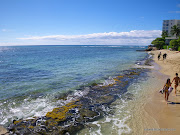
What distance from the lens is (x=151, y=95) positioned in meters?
11.9

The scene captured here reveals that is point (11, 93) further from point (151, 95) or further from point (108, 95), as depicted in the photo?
point (151, 95)

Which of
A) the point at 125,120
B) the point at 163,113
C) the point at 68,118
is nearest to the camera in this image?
the point at 125,120

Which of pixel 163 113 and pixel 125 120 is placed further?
pixel 163 113

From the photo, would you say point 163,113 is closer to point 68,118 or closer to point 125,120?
point 125,120

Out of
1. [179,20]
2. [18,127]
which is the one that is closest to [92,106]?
[18,127]

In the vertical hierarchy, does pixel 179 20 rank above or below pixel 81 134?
above

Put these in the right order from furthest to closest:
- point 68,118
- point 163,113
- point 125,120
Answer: point 163,113
point 68,118
point 125,120

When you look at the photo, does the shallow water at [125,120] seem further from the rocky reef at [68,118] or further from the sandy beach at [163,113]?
the rocky reef at [68,118]

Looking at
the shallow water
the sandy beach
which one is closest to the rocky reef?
the shallow water

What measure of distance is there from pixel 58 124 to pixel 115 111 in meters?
4.06

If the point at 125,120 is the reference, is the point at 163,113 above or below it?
above

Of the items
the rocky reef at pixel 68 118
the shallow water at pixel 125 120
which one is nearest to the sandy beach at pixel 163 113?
the shallow water at pixel 125 120

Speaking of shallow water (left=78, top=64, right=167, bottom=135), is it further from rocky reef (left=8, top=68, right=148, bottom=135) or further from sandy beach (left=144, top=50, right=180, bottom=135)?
rocky reef (left=8, top=68, right=148, bottom=135)

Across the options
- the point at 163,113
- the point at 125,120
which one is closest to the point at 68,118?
the point at 125,120
